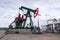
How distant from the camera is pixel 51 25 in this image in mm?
88312

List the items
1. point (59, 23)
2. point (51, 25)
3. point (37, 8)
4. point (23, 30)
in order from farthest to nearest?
point (51, 25)
point (59, 23)
point (37, 8)
point (23, 30)

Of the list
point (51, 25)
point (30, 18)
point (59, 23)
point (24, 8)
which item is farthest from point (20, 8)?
point (51, 25)

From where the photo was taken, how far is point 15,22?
67000 mm

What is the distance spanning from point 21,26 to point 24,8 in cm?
734

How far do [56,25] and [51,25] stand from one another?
7.01 meters

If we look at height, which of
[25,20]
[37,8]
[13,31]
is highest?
[37,8]

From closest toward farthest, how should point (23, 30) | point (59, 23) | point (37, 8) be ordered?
point (23, 30) < point (37, 8) < point (59, 23)

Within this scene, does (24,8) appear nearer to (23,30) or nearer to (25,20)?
(25,20)

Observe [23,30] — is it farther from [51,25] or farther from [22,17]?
[51,25]

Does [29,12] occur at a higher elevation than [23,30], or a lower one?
higher

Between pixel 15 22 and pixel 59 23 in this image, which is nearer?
pixel 15 22

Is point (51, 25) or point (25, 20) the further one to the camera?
point (51, 25)

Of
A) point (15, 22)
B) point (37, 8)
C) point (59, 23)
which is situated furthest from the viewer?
point (59, 23)

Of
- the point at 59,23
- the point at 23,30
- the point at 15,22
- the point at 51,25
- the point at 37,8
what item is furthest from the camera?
the point at 51,25
